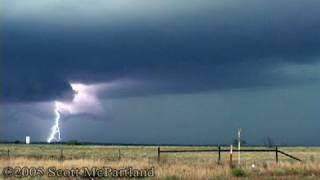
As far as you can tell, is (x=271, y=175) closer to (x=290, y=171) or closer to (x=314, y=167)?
(x=290, y=171)

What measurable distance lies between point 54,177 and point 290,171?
11673 millimetres

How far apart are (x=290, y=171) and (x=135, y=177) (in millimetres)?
8062

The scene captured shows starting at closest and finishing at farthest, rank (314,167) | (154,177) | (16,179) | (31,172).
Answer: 1. (16,179)
2. (154,177)
3. (31,172)
4. (314,167)

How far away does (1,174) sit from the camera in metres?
24.3

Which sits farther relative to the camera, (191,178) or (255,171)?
(255,171)

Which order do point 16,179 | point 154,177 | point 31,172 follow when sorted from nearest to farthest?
point 16,179 → point 154,177 → point 31,172

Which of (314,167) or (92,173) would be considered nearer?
(92,173)

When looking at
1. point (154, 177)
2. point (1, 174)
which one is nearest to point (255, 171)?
point (154, 177)

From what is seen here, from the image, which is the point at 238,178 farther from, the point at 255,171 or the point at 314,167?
the point at 314,167

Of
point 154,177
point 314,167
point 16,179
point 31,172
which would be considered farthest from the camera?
point 314,167

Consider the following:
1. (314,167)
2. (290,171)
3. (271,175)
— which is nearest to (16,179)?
(271,175)

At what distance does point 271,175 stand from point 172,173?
456 cm

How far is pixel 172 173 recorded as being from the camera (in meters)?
24.8

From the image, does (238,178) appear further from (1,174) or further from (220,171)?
(1,174)
